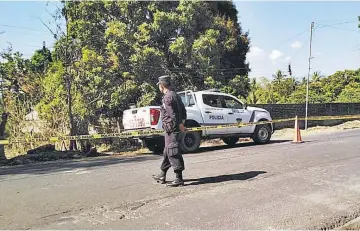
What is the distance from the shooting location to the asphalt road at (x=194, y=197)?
439 centimetres

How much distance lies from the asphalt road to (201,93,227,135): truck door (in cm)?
405

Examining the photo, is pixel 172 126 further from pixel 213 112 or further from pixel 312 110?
pixel 312 110

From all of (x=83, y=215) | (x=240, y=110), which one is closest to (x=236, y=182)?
(x=83, y=215)

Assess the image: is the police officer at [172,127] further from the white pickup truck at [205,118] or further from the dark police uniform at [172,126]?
the white pickup truck at [205,118]

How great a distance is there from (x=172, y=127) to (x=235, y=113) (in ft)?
23.6

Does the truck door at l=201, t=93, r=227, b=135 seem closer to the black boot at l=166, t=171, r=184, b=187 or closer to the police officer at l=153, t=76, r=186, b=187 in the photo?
the police officer at l=153, t=76, r=186, b=187

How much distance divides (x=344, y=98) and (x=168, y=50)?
70.5ft

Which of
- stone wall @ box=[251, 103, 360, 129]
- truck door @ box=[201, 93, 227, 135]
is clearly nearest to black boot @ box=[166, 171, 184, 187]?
truck door @ box=[201, 93, 227, 135]

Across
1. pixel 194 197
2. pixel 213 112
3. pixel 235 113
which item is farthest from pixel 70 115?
pixel 194 197

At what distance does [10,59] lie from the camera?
65.3 feet

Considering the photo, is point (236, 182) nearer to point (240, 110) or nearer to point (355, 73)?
point (240, 110)

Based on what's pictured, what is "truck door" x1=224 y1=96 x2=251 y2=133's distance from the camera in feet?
42.1

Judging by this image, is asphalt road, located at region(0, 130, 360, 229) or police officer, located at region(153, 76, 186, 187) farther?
police officer, located at region(153, 76, 186, 187)

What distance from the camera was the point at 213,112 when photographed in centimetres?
1242
